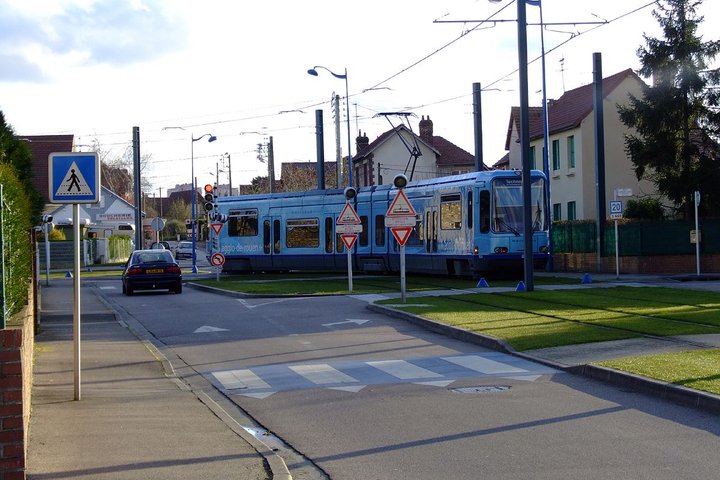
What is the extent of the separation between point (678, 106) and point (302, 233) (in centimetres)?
1559

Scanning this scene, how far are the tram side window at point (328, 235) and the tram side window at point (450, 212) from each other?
22.2 feet

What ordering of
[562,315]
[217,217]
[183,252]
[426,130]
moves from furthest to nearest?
[426,130], [183,252], [217,217], [562,315]

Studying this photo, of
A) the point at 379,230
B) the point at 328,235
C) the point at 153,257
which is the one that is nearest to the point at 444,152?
the point at 328,235

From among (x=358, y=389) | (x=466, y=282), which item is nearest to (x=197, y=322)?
(x=358, y=389)

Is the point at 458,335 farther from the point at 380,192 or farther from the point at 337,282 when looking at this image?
the point at 380,192

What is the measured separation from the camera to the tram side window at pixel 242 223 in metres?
40.5

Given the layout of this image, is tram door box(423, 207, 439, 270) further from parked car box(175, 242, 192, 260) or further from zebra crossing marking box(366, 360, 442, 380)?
parked car box(175, 242, 192, 260)

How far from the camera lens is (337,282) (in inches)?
1257

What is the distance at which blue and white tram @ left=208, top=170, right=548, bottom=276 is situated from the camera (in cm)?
2978

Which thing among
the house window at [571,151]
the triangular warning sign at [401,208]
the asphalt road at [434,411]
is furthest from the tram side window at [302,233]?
the asphalt road at [434,411]

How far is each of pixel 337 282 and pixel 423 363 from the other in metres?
18.1

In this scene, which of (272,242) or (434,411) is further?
(272,242)

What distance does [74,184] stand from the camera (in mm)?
10812

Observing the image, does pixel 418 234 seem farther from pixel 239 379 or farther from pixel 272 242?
pixel 239 379
